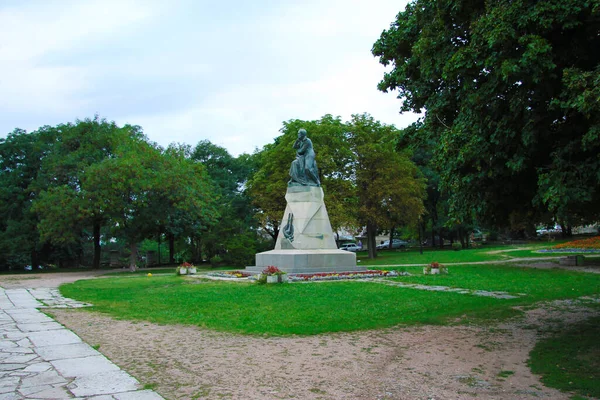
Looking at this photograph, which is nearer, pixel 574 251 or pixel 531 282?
pixel 531 282

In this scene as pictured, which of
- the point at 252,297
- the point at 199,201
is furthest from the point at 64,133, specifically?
the point at 252,297

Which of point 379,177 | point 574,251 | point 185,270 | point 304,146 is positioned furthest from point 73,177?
point 574,251

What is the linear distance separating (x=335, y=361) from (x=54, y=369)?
11.0ft

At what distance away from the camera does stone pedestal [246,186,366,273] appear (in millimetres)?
18141

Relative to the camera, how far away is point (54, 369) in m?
5.39

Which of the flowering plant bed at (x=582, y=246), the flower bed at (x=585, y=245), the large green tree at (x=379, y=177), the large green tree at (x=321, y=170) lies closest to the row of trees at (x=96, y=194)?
the large green tree at (x=321, y=170)

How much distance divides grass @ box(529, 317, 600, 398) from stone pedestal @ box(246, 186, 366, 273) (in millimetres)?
11071

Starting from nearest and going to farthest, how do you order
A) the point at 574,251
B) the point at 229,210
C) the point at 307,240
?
the point at 307,240, the point at 574,251, the point at 229,210

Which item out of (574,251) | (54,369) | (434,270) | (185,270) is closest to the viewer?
(54,369)

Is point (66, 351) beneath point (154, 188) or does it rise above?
beneath

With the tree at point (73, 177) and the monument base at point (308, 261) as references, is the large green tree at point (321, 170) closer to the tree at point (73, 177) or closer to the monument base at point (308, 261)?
the tree at point (73, 177)

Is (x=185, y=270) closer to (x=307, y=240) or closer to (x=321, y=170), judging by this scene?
(x=307, y=240)

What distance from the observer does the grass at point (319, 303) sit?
8.60 m

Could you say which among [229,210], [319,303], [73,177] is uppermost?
[73,177]
